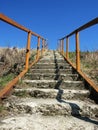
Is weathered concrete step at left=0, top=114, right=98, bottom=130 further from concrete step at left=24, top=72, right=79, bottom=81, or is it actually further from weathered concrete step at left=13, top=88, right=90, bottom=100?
concrete step at left=24, top=72, right=79, bottom=81

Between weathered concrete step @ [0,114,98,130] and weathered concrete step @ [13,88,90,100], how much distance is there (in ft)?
2.72

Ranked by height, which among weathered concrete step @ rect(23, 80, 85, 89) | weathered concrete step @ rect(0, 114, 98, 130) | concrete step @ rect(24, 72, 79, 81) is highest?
concrete step @ rect(24, 72, 79, 81)

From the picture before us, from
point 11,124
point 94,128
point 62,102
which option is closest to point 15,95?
point 62,102

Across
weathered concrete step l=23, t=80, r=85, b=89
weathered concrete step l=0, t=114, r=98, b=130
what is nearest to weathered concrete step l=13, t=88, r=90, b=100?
weathered concrete step l=23, t=80, r=85, b=89

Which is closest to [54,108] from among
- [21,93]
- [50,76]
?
[21,93]

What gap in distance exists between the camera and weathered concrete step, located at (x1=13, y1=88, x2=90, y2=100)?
5137 millimetres

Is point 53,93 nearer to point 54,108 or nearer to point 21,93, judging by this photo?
point 21,93

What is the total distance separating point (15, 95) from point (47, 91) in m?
0.61

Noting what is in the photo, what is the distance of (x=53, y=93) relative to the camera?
5.19m

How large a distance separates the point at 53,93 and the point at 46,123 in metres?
1.26

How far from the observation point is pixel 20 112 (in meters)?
4.50

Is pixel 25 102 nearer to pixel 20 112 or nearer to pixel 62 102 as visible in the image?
pixel 20 112

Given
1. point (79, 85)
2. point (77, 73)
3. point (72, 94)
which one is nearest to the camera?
point (72, 94)

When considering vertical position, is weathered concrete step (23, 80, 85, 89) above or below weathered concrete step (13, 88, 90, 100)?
above
